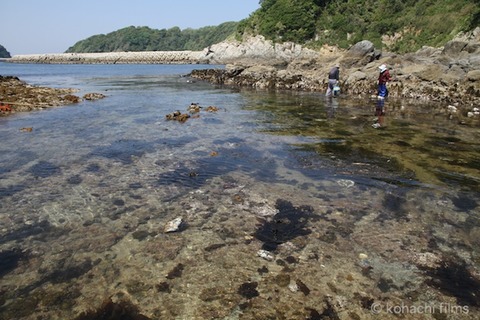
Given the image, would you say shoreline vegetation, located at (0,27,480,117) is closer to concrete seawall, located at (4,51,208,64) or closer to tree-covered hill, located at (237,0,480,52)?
tree-covered hill, located at (237,0,480,52)

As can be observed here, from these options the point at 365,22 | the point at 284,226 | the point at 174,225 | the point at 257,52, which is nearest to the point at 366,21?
the point at 365,22

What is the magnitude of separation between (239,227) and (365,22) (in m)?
91.1

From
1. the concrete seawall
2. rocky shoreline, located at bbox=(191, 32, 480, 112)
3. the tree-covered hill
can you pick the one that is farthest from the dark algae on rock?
the concrete seawall

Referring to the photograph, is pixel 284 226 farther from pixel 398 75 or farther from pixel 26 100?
pixel 398 75

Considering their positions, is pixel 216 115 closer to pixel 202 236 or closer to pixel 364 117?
pixel 364 117

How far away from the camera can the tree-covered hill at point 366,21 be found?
5581cm

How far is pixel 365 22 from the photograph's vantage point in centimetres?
8188

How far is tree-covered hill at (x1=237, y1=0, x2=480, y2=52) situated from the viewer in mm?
55812

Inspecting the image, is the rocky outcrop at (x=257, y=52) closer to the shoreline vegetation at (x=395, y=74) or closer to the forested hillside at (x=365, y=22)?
the forested hillside at (x=365, y=22)

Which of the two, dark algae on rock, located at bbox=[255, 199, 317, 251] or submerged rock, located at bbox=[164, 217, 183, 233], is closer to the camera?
dark algae on rock, located at bbox=[255, 199, 317, 251]

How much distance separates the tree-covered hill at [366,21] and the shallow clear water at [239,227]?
48515 mm

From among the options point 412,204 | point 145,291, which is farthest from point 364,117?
point 145,291

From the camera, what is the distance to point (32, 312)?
13.2ft

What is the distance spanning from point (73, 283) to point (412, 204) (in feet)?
22.4
